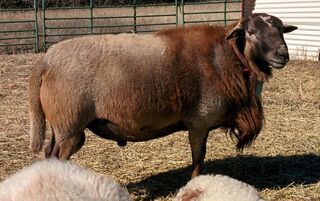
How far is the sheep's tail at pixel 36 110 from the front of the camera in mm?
4543

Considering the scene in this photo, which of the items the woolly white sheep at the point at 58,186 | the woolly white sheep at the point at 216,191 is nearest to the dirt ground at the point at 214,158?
the woolly white sheep at the point at 216,191

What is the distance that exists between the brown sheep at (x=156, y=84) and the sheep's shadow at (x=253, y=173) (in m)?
0.45

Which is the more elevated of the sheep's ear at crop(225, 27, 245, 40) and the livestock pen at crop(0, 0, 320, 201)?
the sheep's ear at crop(225, 27, 245, 40)

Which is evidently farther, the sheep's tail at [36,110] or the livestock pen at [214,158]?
the livestock pen at [214,158]

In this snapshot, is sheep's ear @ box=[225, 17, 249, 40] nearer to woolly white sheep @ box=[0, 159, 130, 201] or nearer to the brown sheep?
the brown sheep

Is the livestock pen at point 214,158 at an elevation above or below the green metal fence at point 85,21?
above

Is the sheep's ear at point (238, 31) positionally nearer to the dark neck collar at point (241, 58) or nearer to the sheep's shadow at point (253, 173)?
the dark neck collar at point (241, 58)

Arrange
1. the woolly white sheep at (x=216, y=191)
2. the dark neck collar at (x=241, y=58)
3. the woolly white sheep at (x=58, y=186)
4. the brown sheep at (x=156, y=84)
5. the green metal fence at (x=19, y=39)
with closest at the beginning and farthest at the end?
the woolly white sheep at (x=58, y=186) < the woolly white sheep at (x=216, y=191) < the brown sheep at (x=156, y=84) < the dark neck collar at (x=241, y=58) < the green metal fence at (x=19, y=39)

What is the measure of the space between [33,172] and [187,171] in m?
3.90

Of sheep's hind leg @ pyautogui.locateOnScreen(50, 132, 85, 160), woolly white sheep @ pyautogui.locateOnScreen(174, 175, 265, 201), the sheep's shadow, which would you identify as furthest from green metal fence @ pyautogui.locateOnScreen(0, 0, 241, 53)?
woolly white sheep @ pyautogui.locateOnScreen(174, 175, 265, 201)

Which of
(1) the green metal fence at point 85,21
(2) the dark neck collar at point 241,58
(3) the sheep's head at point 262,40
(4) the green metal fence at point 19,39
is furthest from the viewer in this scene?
(1) the green metal fence at point 85,21

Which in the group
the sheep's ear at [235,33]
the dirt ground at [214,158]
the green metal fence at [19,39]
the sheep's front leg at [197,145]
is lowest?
the green metal fence at [19,39]

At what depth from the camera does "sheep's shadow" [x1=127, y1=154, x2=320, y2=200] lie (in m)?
5.17

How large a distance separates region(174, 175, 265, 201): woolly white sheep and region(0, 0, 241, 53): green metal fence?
1380 cm
